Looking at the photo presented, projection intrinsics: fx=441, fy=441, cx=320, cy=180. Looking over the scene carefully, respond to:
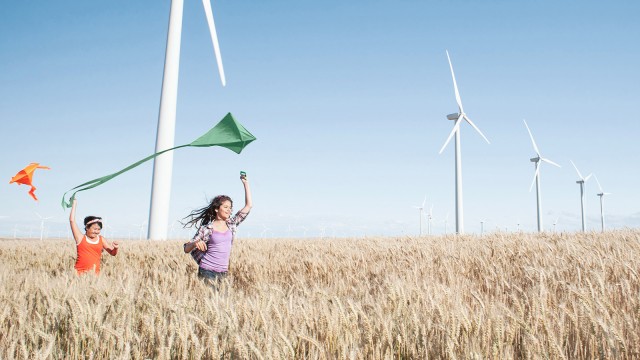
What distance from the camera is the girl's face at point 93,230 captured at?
795cm

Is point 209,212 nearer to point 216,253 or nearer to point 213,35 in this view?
point 216,253

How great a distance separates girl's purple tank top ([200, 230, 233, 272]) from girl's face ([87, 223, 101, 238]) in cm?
241

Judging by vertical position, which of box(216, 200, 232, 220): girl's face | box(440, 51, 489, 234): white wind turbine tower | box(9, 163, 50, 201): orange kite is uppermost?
box(440, 51, 489, 234): white wind turbine tower

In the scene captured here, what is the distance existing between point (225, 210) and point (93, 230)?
8.84 feet

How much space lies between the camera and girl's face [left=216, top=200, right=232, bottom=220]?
721cm

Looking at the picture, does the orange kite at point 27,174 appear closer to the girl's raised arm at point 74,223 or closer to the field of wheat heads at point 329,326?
the girl's raised arm at point 74,223

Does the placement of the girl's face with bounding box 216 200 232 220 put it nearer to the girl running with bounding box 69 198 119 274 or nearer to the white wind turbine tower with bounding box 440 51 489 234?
the girl running with bounding box 69 198 119 274

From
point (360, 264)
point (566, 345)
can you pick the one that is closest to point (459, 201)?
point (360, 264)

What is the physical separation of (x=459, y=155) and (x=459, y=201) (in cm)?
338

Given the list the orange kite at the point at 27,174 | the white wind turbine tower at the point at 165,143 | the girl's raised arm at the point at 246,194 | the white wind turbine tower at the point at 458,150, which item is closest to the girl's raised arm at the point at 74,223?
the orange kite at the point at 27,174

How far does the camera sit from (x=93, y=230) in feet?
26.2

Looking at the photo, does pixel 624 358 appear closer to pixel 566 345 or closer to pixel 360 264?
pixel 566 345

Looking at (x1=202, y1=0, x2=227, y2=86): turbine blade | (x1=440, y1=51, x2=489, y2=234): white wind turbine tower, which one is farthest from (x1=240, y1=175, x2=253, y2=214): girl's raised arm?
(x1=440, y1=51, x2=489, y2=234): white wind turbine tower

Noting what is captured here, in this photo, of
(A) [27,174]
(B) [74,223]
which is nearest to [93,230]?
(B) [74,223]
